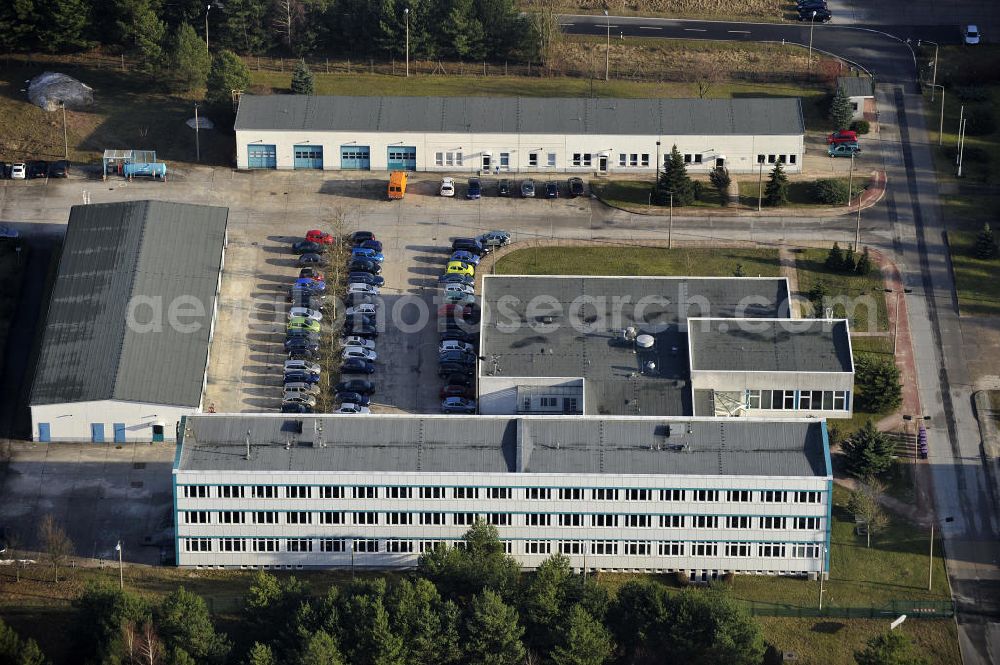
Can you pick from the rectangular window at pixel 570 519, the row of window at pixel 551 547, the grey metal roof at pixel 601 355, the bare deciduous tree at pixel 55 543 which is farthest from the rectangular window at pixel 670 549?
the bare deciduous tree at pixel 55 543

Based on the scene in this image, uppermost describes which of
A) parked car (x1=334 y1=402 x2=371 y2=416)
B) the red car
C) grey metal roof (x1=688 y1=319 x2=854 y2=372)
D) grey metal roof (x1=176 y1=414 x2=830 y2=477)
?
grey metal roof (x1=688 y1=319 x2=854 y2=372)

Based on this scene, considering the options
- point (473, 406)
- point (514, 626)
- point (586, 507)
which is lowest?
point (514, 626)

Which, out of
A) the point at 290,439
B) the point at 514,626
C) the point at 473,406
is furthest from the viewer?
the point at 473,406

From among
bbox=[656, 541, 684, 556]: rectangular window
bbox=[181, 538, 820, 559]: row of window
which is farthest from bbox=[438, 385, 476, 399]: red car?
bbox=[656, 541, 684, 556]: rectangular window

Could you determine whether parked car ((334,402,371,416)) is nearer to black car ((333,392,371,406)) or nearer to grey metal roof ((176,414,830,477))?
black car ((333,392,371,406))

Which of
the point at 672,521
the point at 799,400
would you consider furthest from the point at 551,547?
the point at 799,400

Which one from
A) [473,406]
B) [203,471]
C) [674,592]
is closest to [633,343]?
[473,406]

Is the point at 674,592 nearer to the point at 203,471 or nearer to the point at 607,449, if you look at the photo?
the point at 607,449
